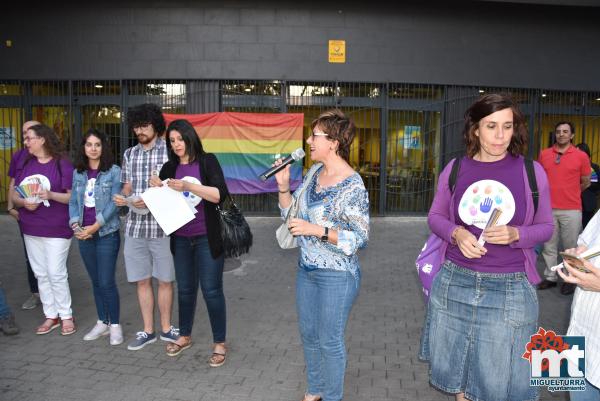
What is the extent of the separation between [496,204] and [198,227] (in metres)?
2.48

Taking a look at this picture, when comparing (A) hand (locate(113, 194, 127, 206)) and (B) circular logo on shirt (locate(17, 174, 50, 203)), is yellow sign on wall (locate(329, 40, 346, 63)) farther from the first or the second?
(A) hand (locate(113, 194, 127, 206))

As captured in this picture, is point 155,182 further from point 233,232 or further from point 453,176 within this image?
point 453,176

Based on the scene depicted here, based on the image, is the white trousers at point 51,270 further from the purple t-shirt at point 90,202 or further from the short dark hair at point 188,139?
the short dark hair at point 188,139

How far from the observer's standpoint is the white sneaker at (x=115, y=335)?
4.78 metres

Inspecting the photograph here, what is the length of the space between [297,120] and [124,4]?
189 inches

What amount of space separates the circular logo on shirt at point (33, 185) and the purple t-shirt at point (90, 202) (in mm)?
517

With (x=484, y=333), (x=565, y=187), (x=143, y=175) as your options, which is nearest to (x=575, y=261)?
(x=484, y=333)

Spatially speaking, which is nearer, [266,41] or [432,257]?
[432,257]

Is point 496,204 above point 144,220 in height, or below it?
above

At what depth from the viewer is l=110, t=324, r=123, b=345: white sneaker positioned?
478cm

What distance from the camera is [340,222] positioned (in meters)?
3.28

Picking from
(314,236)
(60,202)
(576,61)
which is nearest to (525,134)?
(314,236)

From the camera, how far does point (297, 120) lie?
10977 mm

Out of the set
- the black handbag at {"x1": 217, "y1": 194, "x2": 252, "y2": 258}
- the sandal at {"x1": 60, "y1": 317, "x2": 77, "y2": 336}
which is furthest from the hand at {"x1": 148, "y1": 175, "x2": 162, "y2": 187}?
the sandal at {"x1": 60, "y1": 317, "x2": 77, "y2": 336}
